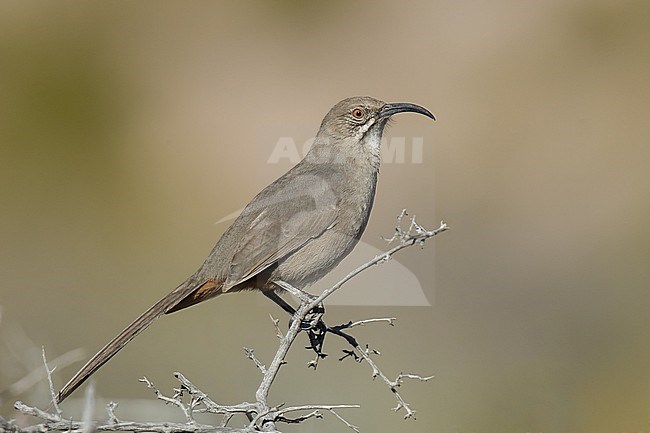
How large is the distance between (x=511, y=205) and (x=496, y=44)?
9.99ft

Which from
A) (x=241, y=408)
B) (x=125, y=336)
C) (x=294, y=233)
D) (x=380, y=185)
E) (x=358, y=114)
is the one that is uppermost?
(x=358, y=114)

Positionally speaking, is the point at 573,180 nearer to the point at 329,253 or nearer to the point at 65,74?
the point at 65,74

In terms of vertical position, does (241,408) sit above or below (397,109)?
below

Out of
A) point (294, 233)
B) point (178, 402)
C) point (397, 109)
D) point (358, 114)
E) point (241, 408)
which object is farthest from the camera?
point (358, 114)

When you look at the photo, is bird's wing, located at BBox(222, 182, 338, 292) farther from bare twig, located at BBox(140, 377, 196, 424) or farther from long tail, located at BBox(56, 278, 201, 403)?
bare twig, located at BBox(140, 377, 196, 424)

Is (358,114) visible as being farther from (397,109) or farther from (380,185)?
(380,185)

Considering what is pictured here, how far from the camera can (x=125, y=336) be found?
4480 millimetres

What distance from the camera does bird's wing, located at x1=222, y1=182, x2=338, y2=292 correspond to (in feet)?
16.2

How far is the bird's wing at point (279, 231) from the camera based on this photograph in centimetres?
493

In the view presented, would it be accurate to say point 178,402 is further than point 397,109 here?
No

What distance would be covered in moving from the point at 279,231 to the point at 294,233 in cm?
8

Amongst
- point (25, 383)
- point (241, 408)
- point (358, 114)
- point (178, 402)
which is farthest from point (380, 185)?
point (25, 383)

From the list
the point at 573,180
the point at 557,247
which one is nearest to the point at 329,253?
the point at 557,247

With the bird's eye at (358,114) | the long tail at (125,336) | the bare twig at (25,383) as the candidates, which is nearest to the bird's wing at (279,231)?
the long tail at (125,336)
